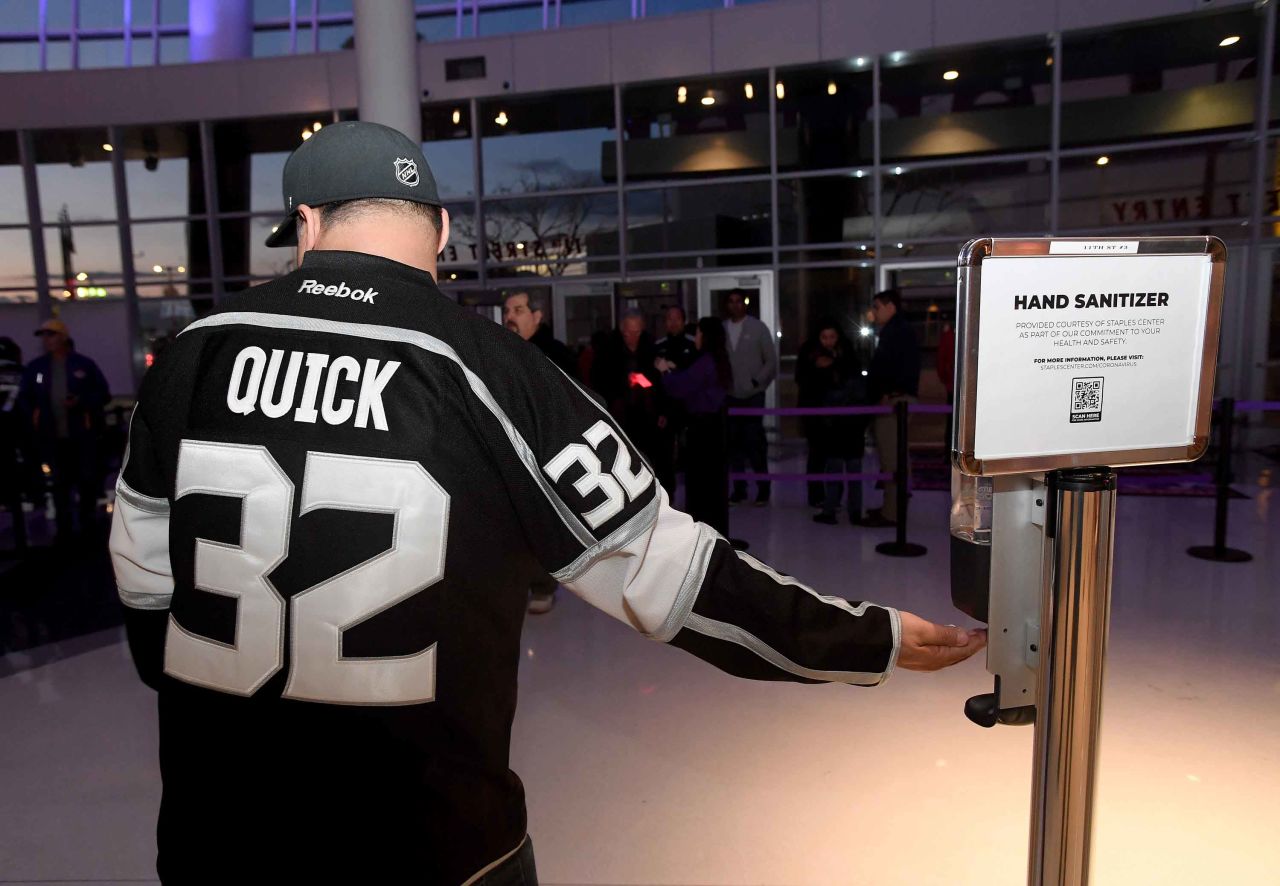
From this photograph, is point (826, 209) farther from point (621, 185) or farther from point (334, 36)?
point (334, 36)

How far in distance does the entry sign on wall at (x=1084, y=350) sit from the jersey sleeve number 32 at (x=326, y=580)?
853mm

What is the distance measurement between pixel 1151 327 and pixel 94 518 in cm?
884

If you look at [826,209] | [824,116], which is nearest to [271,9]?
[824,116]

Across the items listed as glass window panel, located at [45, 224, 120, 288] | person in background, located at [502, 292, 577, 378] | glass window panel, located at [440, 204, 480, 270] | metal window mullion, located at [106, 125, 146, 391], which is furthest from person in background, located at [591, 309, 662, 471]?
glass window panel, located at [45, 224, 120, 288]

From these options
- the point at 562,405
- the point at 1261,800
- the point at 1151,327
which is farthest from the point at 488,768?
the point at 1261,800

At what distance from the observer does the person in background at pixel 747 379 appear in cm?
885

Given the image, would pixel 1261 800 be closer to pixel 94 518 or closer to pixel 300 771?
pixel 300 771

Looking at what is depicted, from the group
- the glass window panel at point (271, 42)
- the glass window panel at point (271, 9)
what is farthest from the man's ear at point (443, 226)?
the glass window panel at point (271, 9)

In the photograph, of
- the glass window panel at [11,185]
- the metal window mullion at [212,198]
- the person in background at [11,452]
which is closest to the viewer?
the person in background at [11,452]

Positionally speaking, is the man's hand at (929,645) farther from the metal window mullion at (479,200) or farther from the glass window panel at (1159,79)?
the metal window mullion at (479,200)

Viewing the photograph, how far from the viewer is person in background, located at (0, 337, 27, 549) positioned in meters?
7.02

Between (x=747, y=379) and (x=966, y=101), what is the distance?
648 centimetres

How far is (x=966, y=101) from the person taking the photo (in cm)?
1270

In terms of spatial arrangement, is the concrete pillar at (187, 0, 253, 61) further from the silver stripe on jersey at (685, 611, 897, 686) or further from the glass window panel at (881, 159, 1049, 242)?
the silver stripe on jersey at (685, 611, 897, 686)
